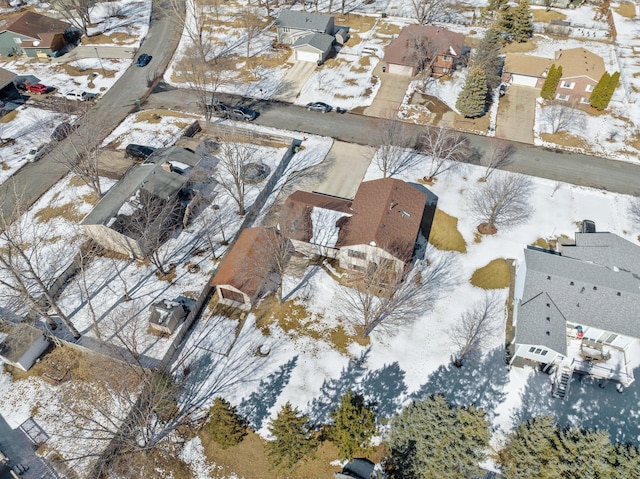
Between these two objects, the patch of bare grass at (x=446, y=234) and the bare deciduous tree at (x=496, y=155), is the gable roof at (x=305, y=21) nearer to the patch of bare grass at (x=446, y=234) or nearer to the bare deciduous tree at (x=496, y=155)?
the bare deciduous tree at (x=496, y=155)

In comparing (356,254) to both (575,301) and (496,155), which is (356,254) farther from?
(496,155)

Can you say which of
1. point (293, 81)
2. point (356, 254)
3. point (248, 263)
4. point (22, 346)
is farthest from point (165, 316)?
point (293, 81)

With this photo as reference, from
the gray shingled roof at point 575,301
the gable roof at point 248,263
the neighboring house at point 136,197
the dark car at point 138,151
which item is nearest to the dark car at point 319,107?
the neighboring house at point 136,197

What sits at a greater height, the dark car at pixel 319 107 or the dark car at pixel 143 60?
the dark car at pixel 143 60

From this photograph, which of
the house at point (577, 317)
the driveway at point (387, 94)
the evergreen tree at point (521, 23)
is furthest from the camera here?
the evergreen tree at point (521, 23)

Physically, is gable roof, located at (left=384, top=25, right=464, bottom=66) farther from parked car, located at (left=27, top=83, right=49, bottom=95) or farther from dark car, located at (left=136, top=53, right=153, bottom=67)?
parked car, located at (left=27, top=83, right=49, bottom=95)

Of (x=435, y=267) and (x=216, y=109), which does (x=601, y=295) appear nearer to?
(x=435, y=267)

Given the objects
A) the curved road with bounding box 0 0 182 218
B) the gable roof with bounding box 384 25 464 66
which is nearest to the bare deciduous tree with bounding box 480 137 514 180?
the gable roof with bounding box 384 25 464 66
